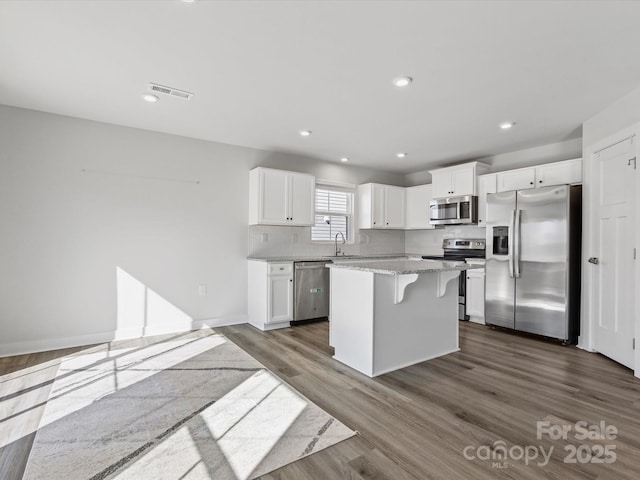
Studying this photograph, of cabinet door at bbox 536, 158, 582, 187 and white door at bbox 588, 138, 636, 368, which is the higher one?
cabinet door at bbox 536, 158, 582, 187

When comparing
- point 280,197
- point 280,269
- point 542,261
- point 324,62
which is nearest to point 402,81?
point 324,62

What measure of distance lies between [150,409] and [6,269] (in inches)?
92.8

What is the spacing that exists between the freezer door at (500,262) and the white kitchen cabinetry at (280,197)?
250 centimetres

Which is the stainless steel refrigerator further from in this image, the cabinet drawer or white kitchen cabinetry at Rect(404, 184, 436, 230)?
the cabinet drawer

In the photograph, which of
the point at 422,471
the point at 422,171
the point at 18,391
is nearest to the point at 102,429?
the point at 18,391

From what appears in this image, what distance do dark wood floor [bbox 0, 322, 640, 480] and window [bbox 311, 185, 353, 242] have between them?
87.3 inches

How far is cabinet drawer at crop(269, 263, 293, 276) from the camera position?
4332 mm

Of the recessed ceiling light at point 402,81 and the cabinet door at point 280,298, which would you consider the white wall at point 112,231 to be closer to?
the cabinet door at point 280,298

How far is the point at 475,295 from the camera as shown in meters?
4.73

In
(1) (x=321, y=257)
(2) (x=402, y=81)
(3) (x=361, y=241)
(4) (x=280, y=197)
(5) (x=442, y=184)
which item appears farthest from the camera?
(3) (x=361, y=241)

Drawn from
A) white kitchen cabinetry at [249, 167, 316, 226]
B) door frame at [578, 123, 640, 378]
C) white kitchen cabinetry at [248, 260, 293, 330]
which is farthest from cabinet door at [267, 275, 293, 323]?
door frame at [578, 123, 640, 378]

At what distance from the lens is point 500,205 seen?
4387 mm

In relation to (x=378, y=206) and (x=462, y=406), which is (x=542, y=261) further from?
(x=378, y=206)

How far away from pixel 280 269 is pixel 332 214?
5.53 feet
